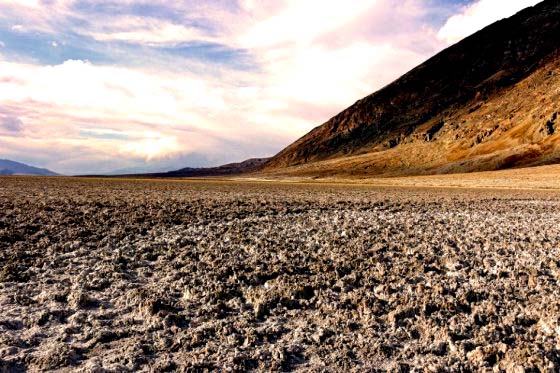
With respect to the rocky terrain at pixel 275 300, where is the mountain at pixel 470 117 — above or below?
above

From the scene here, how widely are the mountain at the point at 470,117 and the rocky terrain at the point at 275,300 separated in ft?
360

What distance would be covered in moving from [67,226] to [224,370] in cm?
1256

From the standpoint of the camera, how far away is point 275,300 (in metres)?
8.29

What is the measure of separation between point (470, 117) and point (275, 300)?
531ft

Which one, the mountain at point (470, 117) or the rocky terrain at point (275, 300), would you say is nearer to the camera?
the rocky terrain at point (275, 300)

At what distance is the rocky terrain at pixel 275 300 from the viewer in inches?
238

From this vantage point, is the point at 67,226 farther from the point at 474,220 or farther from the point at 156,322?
the point at 474,220

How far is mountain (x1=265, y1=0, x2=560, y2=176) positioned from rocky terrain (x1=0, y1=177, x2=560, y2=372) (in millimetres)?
109582

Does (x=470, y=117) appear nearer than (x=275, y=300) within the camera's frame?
No

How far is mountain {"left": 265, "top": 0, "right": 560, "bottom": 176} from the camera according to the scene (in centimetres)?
12175

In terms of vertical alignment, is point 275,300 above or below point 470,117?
below

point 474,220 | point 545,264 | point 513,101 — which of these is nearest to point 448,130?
point 513,101

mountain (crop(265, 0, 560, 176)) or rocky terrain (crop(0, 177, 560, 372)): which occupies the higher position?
mountain (crop(265, 0, 560, 176))

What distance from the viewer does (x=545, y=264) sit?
11094mm
